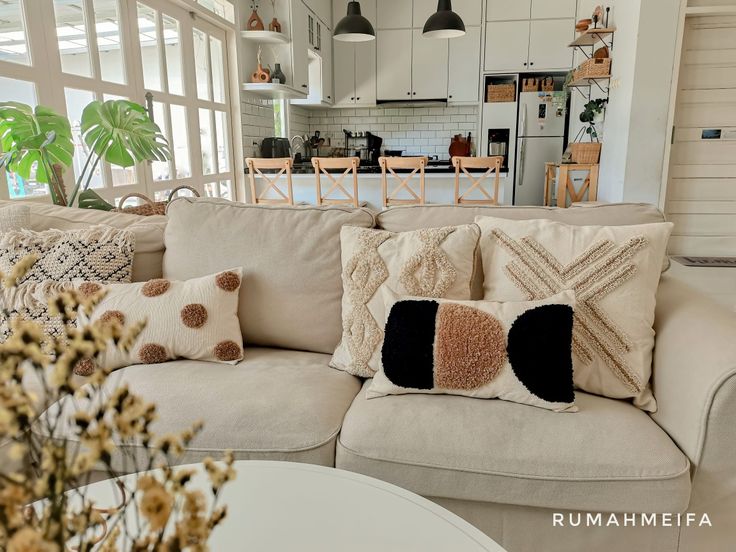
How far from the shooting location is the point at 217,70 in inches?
169

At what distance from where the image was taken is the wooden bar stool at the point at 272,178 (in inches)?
156

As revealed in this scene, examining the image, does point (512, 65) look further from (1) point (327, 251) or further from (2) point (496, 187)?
(1) point (327, 251)

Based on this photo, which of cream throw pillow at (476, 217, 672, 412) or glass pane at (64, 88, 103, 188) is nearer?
cream throw pillow at (476, 217, 672, 412)

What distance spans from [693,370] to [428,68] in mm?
5912

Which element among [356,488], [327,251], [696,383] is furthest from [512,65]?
[356,488]

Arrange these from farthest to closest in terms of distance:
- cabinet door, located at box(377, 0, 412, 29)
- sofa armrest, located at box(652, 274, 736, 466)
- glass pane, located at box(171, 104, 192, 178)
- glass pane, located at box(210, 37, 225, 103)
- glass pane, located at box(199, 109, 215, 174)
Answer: cabinet door, located at box(377, 0, 412, 29)
glass pane, located at box(210, 37, 225, 103)
glass pane, located at box(199, 109, 215, 174)
glass pane, located at box(171, 104, 192, 178)
sofa armrest, located at box(652, 274, 736, 466)

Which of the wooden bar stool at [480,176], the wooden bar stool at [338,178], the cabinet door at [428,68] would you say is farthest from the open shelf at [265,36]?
the cabinet door at [428,68]

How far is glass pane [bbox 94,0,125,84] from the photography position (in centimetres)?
290

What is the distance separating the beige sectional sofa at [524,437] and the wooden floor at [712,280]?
2461 millimetres

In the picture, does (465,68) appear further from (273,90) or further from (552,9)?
(273,90)

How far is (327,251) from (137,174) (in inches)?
82.9

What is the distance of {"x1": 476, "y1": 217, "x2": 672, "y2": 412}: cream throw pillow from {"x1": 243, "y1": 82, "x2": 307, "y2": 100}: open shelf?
142 inches

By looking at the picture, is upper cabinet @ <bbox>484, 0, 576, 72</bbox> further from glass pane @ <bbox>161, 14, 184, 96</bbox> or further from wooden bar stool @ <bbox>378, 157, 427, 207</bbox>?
glass pane @ <bbox>161, 14, 184, 96</bbox>

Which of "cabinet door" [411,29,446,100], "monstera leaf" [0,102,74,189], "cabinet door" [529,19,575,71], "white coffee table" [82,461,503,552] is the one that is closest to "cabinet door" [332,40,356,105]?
"cabinet door" [411,29,446,100]
